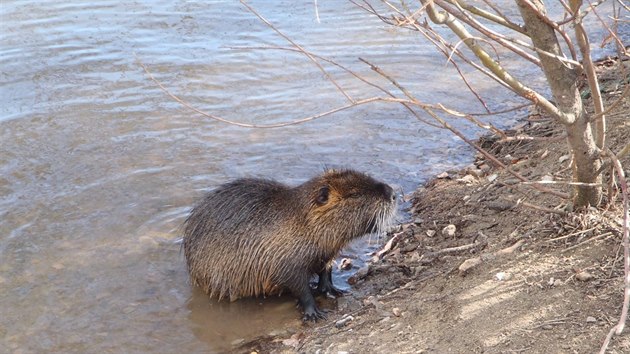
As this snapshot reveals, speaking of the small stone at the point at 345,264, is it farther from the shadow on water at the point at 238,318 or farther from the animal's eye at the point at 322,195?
the animal's eye at the point at 322,195

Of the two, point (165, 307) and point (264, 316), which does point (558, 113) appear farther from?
point (165, 307)

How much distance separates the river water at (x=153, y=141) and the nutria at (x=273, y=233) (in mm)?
169

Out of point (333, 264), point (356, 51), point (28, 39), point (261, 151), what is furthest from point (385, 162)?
point (28, 39)

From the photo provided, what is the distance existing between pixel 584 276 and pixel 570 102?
69cm

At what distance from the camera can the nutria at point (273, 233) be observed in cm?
414

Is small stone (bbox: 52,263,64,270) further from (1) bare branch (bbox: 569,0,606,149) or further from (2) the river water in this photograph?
(1) bare branch (bbox: 569,0,606,149)

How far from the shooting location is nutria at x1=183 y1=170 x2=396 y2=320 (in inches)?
163

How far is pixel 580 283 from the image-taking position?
9.75ft

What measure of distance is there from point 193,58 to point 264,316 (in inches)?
159

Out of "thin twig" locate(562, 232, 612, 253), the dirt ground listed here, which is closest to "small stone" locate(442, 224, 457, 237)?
the dirt ground

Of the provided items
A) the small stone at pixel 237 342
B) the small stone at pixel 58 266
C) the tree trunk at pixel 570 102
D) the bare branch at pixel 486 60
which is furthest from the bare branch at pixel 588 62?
the small stone at pixel 58 266

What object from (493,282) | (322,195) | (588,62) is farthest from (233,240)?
(588,62)

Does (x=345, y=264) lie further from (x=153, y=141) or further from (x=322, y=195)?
(x=153, y=141)

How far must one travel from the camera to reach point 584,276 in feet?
9.75
